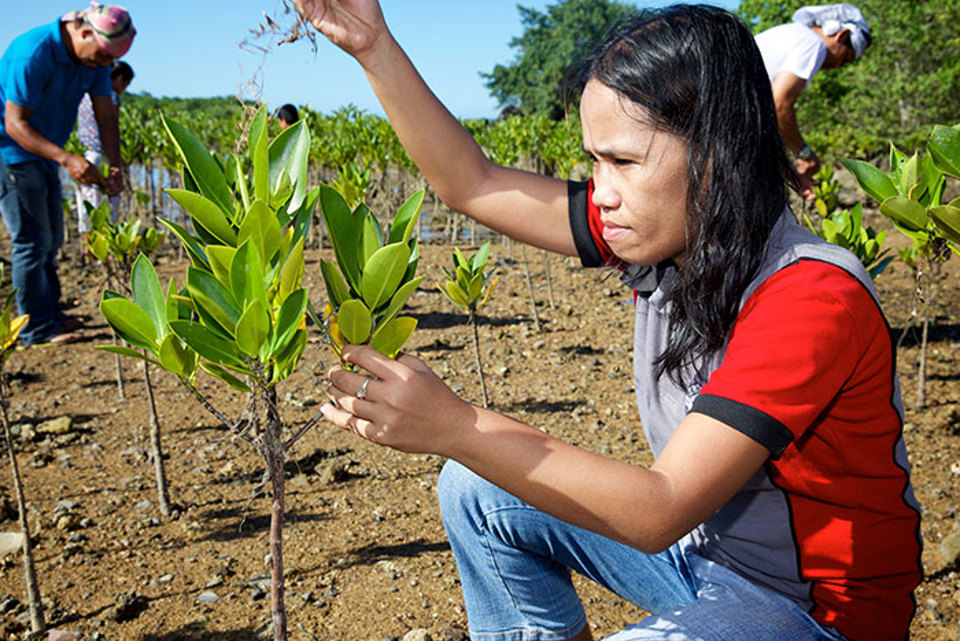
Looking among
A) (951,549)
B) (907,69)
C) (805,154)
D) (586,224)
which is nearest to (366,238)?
(586,224)

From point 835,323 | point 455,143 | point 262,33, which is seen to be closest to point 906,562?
point 835,323

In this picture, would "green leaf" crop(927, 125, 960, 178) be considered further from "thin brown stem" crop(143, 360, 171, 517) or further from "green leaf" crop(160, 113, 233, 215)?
"thin brown stem" crop(143, 360, 171, 517)

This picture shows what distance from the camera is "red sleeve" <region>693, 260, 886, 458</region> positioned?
1.21 meters

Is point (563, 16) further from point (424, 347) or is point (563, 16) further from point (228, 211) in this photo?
point (228, 211)

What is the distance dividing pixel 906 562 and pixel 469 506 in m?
0.95

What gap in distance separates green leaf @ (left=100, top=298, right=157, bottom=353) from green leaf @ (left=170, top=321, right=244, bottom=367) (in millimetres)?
184

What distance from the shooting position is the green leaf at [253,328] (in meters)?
1.10

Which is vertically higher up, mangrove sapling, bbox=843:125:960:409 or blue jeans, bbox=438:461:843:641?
mangrove sapling, bbox=843:125:960:409

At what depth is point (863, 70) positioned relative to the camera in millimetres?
17766

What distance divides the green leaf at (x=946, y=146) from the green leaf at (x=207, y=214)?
51.3 inches

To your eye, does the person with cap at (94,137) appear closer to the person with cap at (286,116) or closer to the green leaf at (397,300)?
the person with cap at (286,116)

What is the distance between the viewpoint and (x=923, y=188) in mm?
1855

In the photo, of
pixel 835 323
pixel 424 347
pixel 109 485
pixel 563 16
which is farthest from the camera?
pixel 563 16

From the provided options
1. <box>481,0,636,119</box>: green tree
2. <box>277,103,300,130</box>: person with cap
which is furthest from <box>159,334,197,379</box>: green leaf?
<box>481,0,636,119</box>: green tree
